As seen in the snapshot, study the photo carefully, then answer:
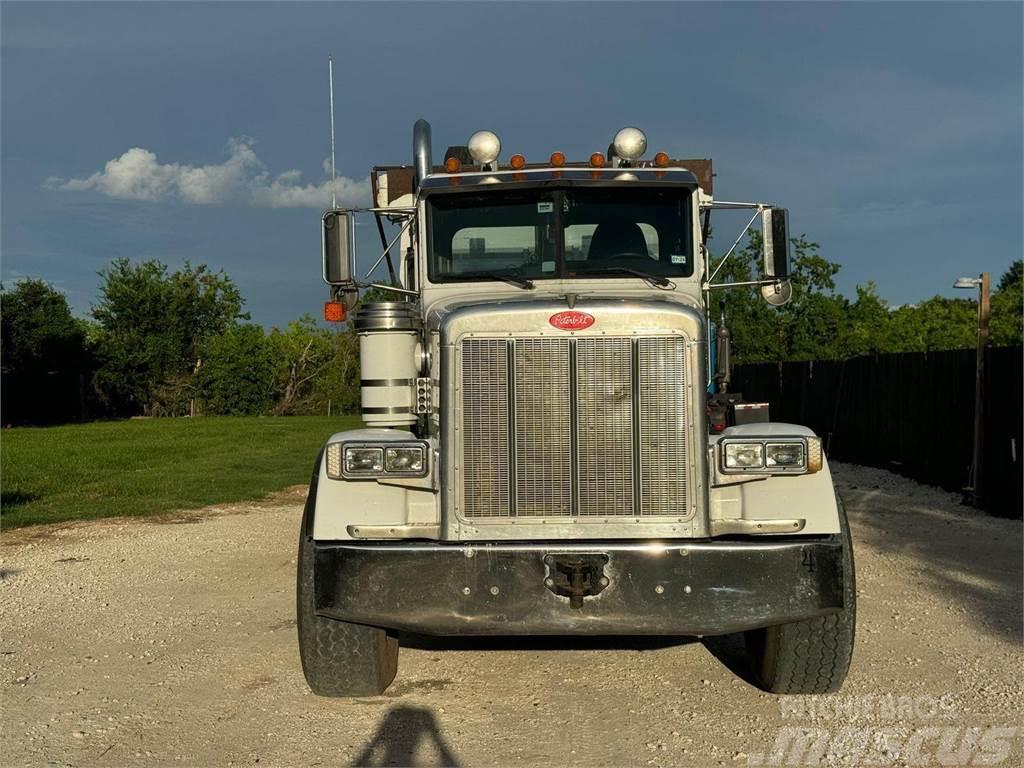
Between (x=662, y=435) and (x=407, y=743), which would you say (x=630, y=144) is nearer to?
(x=662, y=435)

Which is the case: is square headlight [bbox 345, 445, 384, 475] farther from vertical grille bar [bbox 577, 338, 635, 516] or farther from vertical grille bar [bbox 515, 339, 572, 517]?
vertical grille bar [bbox 577, 338, 635, 516]

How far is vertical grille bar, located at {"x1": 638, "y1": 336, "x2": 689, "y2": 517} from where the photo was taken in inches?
199

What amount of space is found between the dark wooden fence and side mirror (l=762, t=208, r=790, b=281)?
21.8ft

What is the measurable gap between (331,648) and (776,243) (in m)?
3.58

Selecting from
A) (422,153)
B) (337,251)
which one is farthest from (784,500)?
(422,153)

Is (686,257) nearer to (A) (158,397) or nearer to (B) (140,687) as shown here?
(B) (140,687)

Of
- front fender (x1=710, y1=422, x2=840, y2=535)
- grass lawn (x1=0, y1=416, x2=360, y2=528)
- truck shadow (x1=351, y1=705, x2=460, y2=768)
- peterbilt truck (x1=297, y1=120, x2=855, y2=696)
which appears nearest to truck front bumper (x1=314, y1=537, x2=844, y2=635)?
peterbilt truck (x1=297, y1=120, x2=855, y2=696)

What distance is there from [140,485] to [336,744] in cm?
1315

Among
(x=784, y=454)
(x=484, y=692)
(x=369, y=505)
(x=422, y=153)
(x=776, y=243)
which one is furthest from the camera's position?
(x=422, y=153)

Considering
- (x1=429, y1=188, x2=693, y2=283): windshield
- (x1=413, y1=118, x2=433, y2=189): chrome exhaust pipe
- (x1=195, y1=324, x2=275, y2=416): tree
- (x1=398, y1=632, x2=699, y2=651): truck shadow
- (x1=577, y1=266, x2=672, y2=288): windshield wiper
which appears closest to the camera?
(x1=577, y1=266, x2=672, y2=288): windshield wiper

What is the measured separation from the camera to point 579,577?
16.0ft

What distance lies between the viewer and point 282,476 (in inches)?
749

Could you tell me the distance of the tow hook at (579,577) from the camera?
192 inches

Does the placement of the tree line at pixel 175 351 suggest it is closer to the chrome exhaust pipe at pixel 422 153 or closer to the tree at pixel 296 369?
the tree at pixel 296 369
